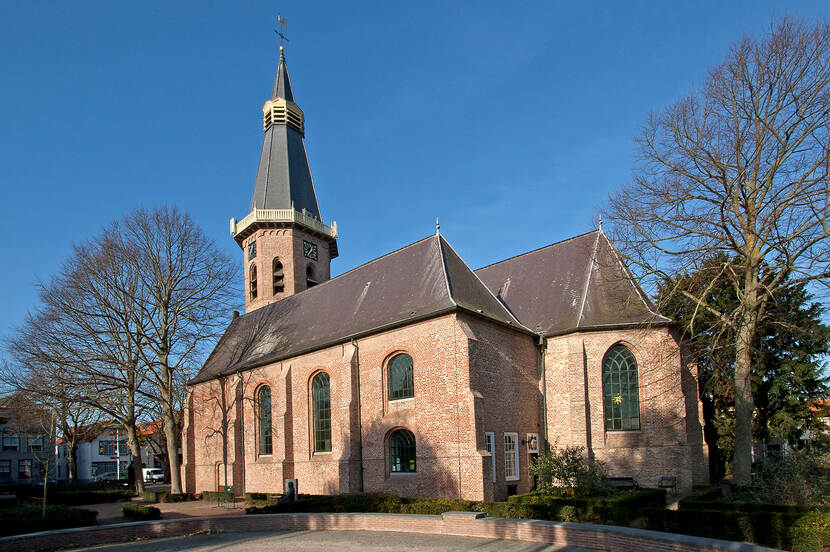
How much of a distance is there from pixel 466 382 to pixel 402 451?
403 centimetres

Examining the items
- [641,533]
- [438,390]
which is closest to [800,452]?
[641,533]

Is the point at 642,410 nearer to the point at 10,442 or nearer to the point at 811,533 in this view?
the point at 811,533

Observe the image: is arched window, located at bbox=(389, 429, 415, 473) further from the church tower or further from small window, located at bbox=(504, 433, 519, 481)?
the church tower

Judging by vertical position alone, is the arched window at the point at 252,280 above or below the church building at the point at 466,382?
above

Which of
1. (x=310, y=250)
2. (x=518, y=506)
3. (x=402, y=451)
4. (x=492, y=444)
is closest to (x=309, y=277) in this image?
(x=310, y=250)

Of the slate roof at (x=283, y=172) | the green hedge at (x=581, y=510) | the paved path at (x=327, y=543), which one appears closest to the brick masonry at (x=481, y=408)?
the green hedge at (x=581, y=510)

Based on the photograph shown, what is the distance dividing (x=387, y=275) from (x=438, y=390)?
7806mm

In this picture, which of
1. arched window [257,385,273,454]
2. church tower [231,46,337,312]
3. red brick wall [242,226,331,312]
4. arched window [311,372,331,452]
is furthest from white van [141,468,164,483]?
arched window [311,372,331,452]

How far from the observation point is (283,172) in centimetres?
3750

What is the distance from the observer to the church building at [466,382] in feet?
65.6

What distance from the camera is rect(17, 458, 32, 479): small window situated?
189 ft

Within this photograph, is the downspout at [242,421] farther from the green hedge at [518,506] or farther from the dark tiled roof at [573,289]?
the dark tiled roof at [573,289]

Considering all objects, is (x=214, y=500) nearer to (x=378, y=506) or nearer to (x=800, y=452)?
(x=378, y=506)

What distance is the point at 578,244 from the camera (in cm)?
2569
